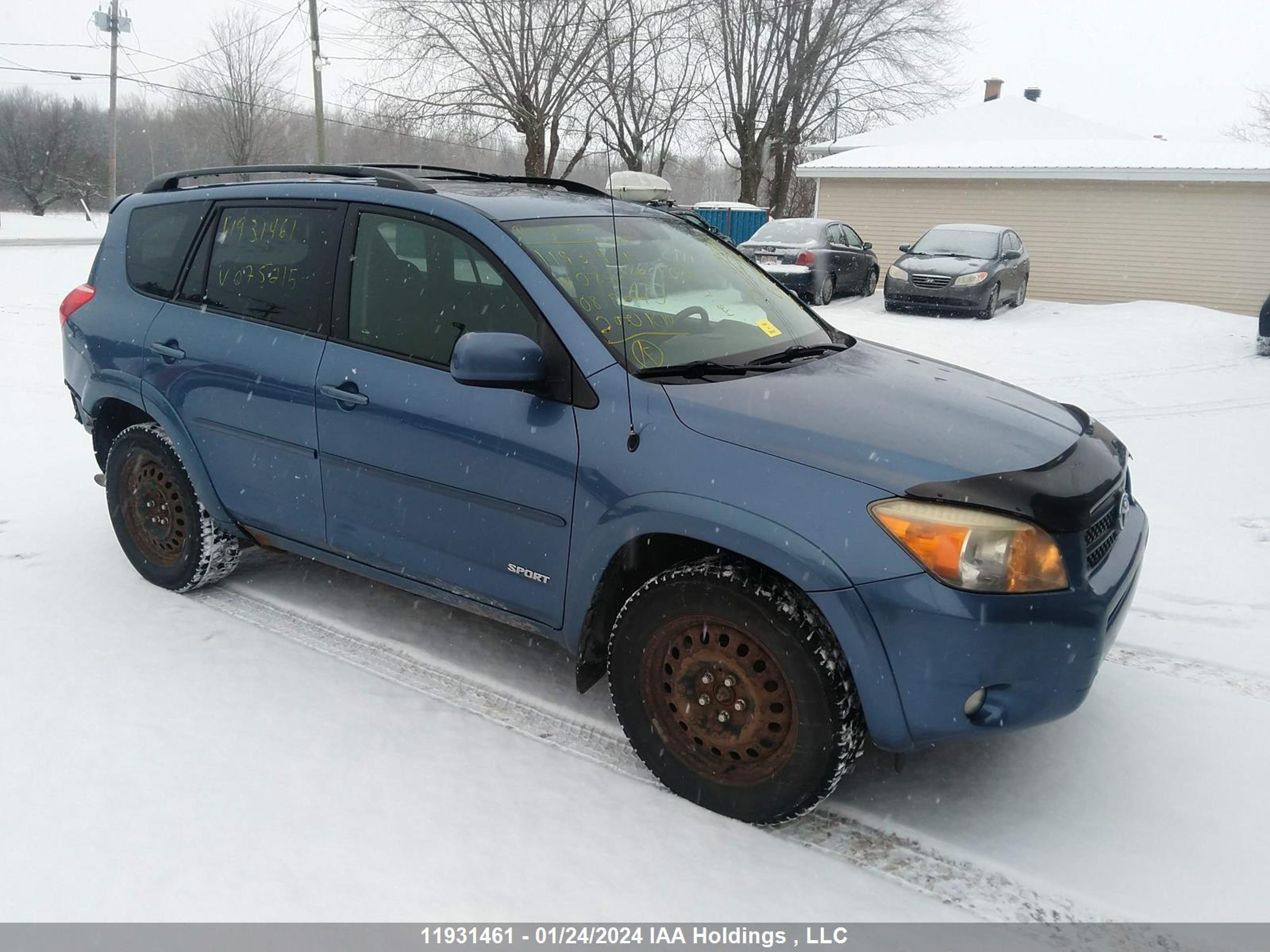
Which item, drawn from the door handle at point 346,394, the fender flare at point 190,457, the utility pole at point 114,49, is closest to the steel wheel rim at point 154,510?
the fender flare at point 190,457

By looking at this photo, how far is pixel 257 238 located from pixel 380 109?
3089 cm

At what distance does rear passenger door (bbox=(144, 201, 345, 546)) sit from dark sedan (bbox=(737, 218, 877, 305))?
1217 centimetres

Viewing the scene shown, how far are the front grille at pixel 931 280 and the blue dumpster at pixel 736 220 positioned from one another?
12532 mm

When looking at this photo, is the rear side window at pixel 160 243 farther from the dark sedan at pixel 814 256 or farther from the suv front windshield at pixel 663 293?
the dark sedan at pixel 814 256

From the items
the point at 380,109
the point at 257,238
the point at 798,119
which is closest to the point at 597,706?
the point at 257,238

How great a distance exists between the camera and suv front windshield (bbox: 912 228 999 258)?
16.2 meters

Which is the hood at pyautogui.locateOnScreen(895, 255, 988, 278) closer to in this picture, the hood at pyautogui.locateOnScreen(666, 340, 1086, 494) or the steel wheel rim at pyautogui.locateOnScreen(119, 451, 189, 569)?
the hood at pyautogui.locateOnScreen(666, 340, 1086, 494)

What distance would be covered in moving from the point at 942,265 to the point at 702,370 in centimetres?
1377

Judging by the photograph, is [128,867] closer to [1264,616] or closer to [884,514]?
[884,514]

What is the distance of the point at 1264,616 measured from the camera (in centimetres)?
433

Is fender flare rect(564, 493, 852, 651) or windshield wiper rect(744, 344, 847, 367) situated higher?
windshield wiper rect(744, 344, 847, 367)

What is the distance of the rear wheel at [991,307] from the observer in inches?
609

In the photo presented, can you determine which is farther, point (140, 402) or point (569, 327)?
point (140, 402)

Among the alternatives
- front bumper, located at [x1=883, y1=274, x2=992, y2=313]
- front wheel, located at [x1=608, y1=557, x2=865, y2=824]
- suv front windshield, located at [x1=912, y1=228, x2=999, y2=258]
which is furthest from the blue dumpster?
front wheel, located at [x1=608, y1=557, x2=865, y2=824]
